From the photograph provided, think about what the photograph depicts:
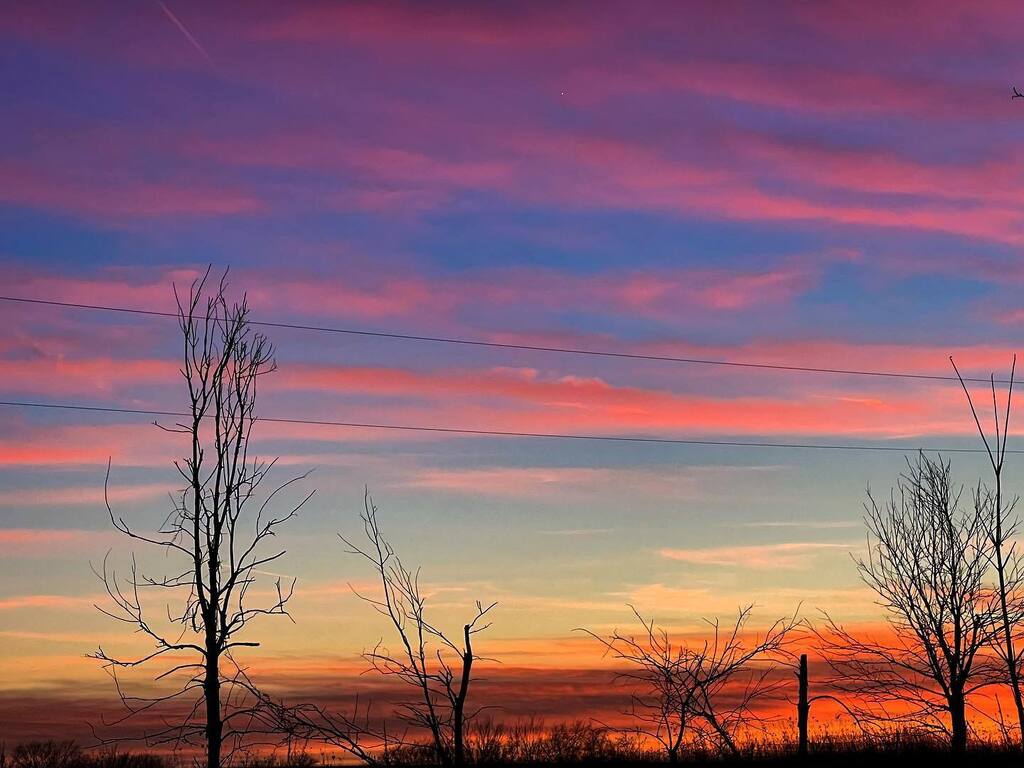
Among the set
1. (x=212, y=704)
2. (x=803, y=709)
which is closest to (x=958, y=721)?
(x=803, y=709)

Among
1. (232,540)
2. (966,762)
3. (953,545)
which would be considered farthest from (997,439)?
(232,540)

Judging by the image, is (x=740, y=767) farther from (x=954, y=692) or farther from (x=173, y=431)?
(x=173, y=431)

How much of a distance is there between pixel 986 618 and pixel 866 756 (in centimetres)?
489

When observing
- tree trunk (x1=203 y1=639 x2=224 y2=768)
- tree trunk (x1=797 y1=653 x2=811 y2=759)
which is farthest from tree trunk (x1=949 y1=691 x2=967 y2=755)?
tree trunk (x1=203 y1=639 x2=224 y2=768)

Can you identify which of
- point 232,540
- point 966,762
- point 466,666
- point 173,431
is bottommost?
point 966,762

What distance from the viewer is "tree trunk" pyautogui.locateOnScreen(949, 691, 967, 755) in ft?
95.1

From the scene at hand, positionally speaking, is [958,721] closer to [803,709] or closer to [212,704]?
[803,709]

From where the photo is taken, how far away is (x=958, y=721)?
1165 inches

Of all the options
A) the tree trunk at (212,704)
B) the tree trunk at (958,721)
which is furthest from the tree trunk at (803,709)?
the tree trunk at (212,704)

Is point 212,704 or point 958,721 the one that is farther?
point 958,721

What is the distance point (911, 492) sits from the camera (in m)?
33.1

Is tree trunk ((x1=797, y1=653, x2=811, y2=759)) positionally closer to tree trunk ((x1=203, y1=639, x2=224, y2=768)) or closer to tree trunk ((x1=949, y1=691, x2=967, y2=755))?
tree trunk ((x1=949, y1=691, x2=967, y2=755))

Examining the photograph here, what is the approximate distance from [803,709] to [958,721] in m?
3.85

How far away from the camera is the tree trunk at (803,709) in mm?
28094
